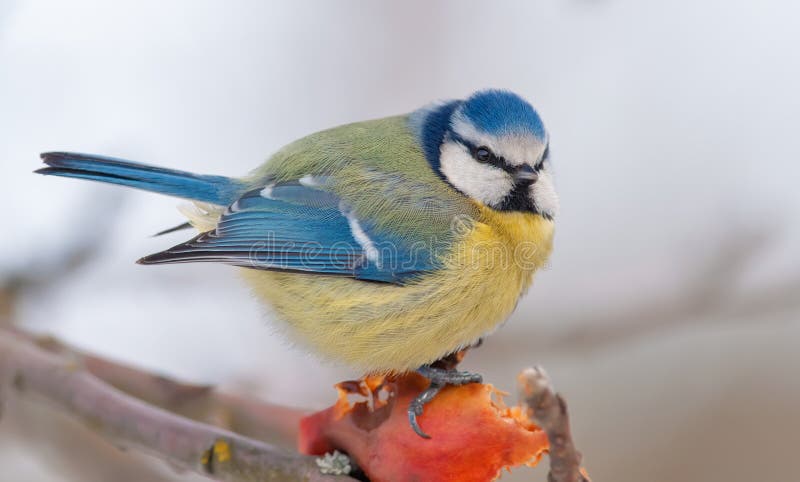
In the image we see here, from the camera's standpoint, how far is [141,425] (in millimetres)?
1101

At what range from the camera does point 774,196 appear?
199 cm

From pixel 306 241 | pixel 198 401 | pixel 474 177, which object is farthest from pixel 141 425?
pixel 474 177

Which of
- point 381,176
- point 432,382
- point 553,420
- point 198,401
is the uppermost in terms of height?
point 381,176

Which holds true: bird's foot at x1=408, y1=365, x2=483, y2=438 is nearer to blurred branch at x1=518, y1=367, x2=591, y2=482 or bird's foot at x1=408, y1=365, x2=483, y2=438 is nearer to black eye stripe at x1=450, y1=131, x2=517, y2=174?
blurred branch at x1=518, y1=367, x2=591, y2=482

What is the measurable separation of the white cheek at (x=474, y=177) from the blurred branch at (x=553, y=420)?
63cm

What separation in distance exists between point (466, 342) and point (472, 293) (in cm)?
8

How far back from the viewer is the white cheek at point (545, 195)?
132 cm

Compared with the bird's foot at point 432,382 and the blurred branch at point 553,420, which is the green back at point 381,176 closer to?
the bird's foot at point 432,382

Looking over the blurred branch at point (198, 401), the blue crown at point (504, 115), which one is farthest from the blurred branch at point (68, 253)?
the blue crown at point (504, 115)

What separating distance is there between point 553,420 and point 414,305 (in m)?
0.54

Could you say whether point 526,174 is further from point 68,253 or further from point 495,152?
point 68,253

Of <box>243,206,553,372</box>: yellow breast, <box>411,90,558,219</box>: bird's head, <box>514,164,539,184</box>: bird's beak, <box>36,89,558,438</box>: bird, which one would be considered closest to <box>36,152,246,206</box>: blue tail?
<box>36,89,558,438</box>: bird

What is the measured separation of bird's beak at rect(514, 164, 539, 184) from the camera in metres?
1.28

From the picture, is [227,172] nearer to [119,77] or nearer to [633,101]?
[119,77]
